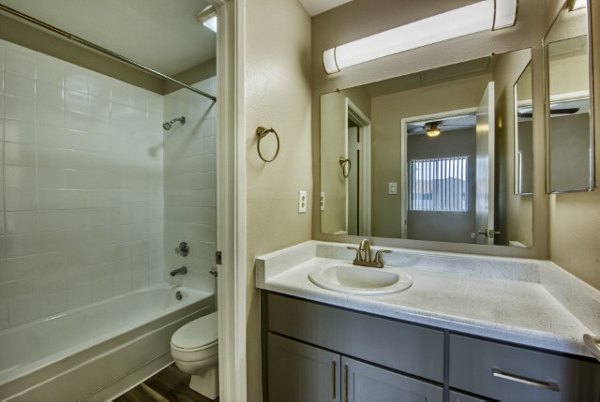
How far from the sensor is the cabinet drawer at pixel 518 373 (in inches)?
25.6

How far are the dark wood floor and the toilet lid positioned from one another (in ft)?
1.27

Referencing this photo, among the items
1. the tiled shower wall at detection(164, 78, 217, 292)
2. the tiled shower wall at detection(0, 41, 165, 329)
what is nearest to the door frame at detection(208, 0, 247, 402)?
the tiled shower wall at detection(164, 78, 217, 292)

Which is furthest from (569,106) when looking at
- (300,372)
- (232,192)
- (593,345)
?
(300,372)

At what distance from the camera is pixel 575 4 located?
823mm

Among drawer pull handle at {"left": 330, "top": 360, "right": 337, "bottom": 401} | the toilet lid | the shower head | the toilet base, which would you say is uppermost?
the shower head

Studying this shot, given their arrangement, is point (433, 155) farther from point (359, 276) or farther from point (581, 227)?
point (359, 276)

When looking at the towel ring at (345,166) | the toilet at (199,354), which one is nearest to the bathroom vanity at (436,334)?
the toilet at (199,354)

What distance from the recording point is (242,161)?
3.54 ft

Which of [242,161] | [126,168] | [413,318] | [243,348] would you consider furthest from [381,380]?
[126,168]

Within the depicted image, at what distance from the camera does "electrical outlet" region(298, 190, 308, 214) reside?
150 cm

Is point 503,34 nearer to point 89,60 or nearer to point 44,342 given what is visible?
point 89,60

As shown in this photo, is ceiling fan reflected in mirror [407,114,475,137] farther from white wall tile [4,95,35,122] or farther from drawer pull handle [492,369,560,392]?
white wall tile [4,95,35,122]

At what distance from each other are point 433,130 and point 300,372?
1.37m

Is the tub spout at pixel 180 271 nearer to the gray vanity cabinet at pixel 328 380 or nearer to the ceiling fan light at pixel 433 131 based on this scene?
the gray vanity cabinet at pixel 328 380
